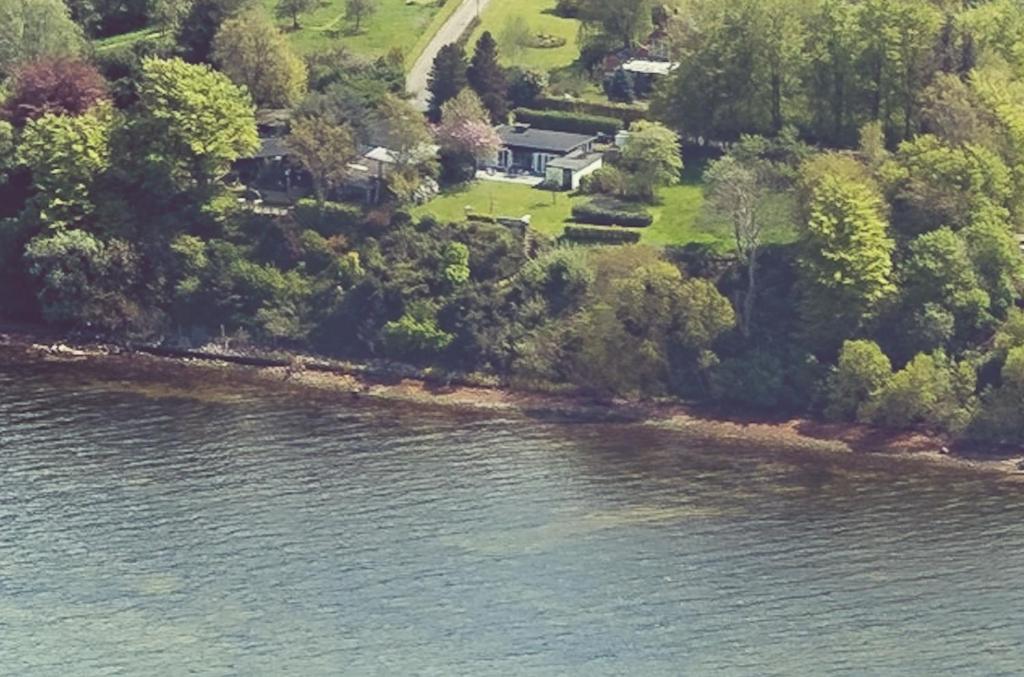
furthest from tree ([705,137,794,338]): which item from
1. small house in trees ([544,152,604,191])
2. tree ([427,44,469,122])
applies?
tree ([427,44,469,122])

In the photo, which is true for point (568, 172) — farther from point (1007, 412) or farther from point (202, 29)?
point (1007, 412)

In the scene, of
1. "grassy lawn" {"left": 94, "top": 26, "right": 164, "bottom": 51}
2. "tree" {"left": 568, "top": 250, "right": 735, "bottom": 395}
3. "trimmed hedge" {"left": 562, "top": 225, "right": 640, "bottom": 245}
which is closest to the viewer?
"tree" {"left": 568, "top": 250, "right": 735, "bottom": 395}

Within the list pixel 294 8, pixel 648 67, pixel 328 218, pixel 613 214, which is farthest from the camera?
pixel 294 8

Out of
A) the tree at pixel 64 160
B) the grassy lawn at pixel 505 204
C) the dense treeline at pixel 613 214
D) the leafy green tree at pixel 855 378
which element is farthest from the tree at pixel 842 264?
the tree at pixel 64 160

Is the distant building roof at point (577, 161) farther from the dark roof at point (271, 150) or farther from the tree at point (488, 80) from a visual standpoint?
the dark roof at point (271, 150)

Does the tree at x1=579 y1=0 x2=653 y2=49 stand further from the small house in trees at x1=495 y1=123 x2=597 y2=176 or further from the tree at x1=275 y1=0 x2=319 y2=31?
the tree at x1=275 y1=0 x2=319 y2=31

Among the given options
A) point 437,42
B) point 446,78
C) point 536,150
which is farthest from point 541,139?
point 437,42
